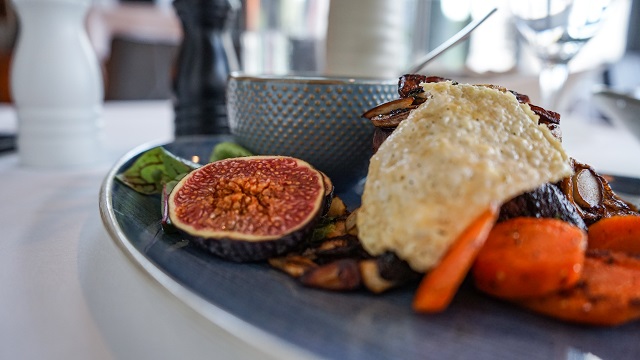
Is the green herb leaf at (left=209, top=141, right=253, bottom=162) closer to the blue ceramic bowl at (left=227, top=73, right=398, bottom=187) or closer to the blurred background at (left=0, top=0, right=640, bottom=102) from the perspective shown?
the blue ceramic bowl at (left=227, top=73, right=398, bottom=187)

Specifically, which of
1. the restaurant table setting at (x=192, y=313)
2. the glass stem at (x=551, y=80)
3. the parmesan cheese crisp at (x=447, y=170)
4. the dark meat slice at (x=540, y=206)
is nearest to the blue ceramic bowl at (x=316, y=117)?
the restaurant table setting at (x=192, y=313)

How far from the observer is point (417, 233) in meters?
0.55

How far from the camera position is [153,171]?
1.00 metres

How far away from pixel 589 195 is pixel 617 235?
0.13 meters

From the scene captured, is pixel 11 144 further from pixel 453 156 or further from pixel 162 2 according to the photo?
pixel 162 2

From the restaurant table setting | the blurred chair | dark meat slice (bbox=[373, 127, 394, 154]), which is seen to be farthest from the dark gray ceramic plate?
the blurred chair

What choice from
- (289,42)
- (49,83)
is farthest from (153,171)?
(289,42)

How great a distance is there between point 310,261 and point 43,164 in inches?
48.1

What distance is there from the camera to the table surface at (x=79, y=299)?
A: 0.51m

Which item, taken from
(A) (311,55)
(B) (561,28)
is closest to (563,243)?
(B) (561,28)

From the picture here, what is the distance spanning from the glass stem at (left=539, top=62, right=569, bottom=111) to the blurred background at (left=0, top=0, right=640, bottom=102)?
0.76 meters

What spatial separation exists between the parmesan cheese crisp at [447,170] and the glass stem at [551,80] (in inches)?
41.4

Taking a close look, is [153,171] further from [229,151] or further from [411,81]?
[411,81]

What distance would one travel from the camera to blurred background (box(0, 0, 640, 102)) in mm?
5574
